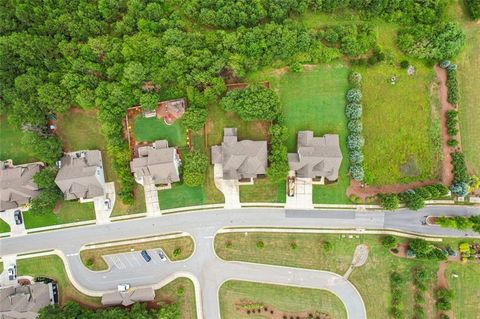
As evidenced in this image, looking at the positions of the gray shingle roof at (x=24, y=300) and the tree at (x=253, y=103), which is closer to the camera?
the tree at (x=253, y=103)

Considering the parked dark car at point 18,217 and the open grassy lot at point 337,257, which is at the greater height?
the parked dark car at point 18,217

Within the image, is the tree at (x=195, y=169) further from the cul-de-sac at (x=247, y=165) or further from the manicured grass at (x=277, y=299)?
the manicured grass at (x=277, y=299)

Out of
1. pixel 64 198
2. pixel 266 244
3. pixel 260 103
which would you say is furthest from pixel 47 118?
pixel 266 244

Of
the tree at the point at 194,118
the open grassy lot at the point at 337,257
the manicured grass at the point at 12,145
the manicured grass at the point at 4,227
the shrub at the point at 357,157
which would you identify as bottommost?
the open grassy lot at the point at 337,257

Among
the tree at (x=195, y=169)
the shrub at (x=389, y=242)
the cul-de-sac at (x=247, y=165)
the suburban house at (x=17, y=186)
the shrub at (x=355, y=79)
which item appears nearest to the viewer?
the cul-de-sac at (x=247, y=165)

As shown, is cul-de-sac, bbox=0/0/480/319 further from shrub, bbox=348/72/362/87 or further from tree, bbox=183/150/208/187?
shrub, bbox=348/72/362/87

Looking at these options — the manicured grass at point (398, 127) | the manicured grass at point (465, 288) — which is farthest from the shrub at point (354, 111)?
→ the manicured grass at point (465, 288)

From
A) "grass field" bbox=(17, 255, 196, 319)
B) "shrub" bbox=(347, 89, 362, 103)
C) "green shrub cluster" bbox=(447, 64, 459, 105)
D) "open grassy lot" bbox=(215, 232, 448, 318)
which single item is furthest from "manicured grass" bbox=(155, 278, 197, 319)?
"green shrub cluster" bbox=(447, 64, 459, 105)
